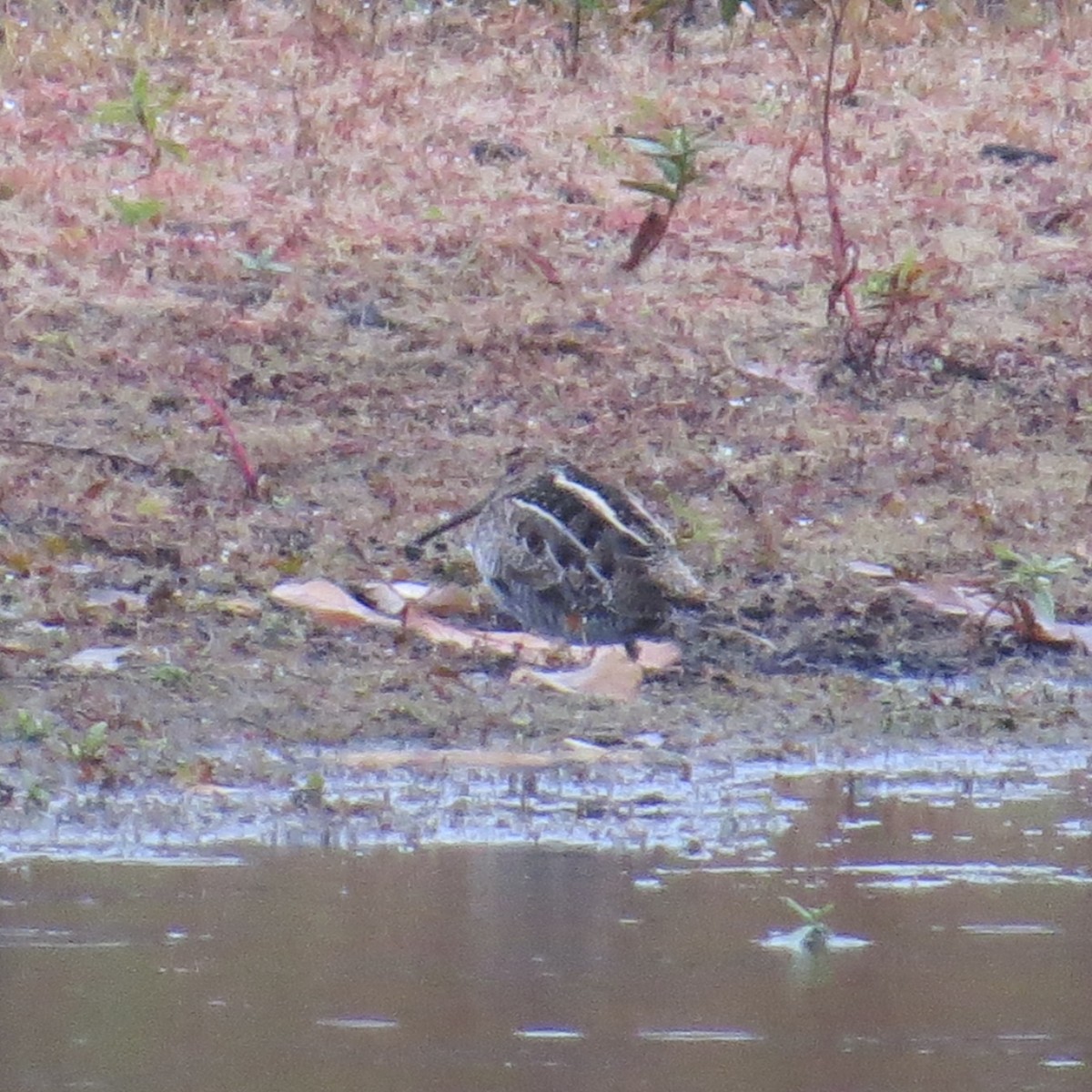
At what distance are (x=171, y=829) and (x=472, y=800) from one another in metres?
0.53

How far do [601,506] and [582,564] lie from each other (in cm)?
14

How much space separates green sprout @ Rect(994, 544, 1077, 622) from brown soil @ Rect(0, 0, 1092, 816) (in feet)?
0.25

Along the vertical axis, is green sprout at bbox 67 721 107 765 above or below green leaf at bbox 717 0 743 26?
below

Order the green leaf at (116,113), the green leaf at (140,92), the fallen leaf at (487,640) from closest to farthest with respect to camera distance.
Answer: the fallen leaf at (487,640) → the green leaf at (140,92) → the green leaf at (116,113)

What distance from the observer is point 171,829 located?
465 centimetres

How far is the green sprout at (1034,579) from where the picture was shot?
6004 mm

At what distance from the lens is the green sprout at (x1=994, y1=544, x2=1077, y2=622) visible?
6004 millimetres

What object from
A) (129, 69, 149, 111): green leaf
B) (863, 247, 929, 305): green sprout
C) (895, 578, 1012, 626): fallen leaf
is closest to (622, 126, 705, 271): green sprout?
(863, 247, 929, 305): green sprout

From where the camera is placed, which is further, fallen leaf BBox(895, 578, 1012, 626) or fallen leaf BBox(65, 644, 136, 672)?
fallen leaf BBox(895, 578, 1012, 626)

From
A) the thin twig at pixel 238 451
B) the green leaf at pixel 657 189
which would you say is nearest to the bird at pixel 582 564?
the thin twig at pixel 238 451

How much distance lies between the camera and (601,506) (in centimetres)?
570

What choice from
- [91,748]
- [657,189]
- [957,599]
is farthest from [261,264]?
[91,748]

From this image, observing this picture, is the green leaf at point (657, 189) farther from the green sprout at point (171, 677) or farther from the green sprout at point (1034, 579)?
the green sprout at point (171, 677)

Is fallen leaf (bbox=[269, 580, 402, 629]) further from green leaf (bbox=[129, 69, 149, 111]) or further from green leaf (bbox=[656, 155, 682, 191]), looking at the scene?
green leaf (bbox=[129, 69, 149, 111])
